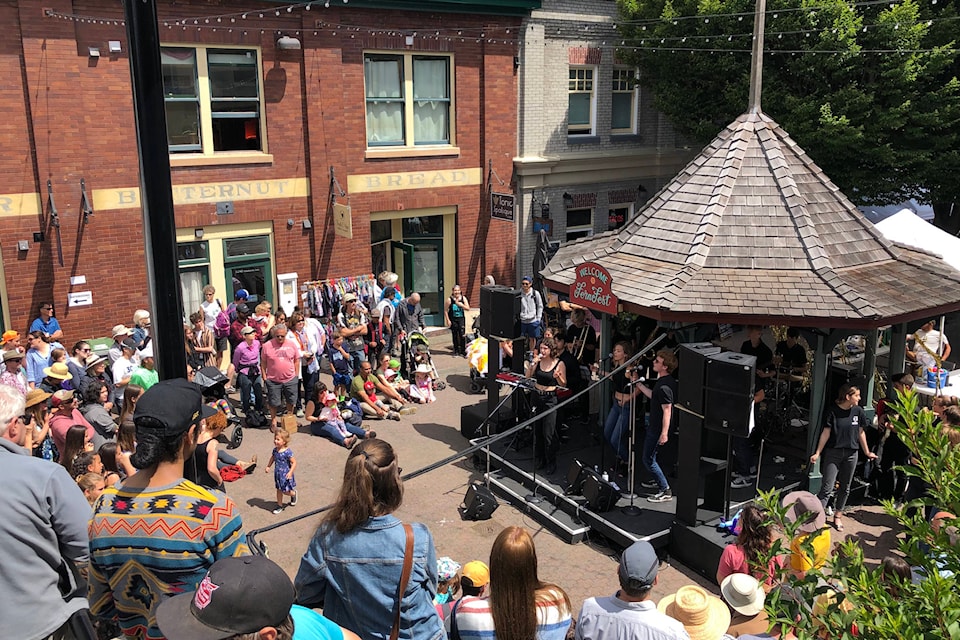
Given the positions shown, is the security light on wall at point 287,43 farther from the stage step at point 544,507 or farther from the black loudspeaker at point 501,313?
the stage step at point 544,507

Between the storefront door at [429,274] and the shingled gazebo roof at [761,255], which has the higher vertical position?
the shingled gazebo roof at [761,255]

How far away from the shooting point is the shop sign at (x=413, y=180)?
687 inches

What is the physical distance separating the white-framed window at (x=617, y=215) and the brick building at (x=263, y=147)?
125 inches

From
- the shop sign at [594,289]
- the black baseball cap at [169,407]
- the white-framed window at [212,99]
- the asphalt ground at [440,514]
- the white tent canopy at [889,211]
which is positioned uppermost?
the white-framed window at [212,99]

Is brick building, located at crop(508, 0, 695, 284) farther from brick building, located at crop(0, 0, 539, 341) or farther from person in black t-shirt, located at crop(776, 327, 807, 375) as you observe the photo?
person in black t-shirt, located at crop(776, 327, 807, 375)

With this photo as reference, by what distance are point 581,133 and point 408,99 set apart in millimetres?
4904

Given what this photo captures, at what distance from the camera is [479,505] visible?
10094 mm

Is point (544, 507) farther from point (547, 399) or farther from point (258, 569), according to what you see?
point (258, 569)

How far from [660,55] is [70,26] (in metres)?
12.2

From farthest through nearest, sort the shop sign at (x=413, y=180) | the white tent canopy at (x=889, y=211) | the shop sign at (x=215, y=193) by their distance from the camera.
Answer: the white tent canopy at (x=889, y=211) < the shop sign at (x=413, y=180) < the shop sign at (x=215, y=193)

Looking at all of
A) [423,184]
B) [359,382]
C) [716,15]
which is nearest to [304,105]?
[423,184]

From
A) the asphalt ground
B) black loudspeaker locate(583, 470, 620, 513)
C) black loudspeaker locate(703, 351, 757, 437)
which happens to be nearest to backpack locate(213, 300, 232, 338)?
the asphalt ground

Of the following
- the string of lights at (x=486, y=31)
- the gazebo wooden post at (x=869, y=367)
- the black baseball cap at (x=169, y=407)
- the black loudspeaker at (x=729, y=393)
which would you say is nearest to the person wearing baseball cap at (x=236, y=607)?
the black baseball cap at (x=169, y=407)

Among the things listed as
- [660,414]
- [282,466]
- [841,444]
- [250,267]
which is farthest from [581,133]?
[282,466]
